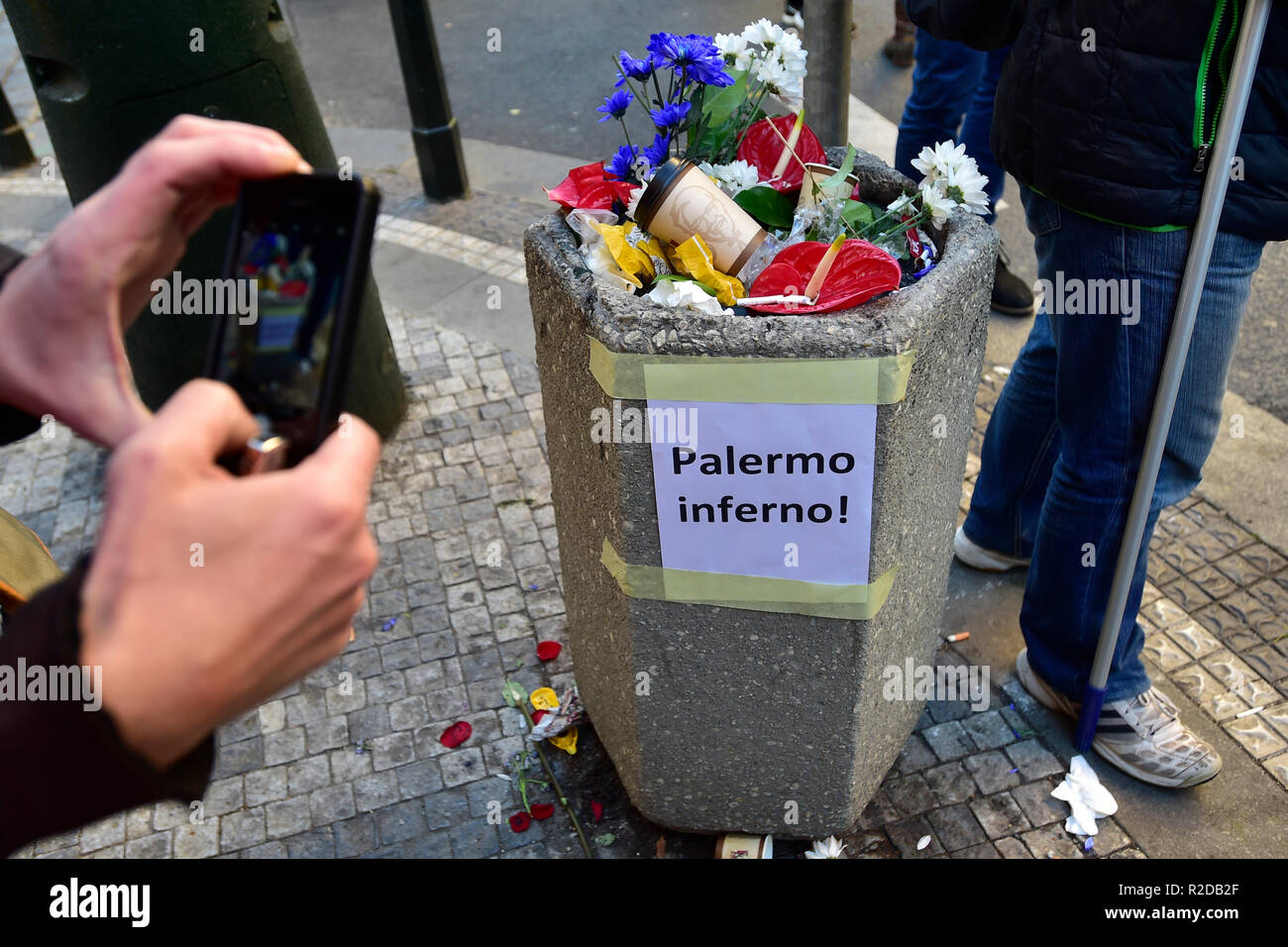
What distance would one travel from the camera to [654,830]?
102 inches

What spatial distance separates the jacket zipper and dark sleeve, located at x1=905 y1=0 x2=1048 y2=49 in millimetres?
422

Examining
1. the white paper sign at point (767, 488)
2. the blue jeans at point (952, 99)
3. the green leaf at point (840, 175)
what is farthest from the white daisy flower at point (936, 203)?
A: the blue jeans at point (952, 99)

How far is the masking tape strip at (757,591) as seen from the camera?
197cm

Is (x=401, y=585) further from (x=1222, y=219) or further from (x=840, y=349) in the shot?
(x=1222, y=219)

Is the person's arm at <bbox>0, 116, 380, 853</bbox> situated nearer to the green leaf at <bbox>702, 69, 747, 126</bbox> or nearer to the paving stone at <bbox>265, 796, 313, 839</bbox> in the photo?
the green leaf at <bbox>702, 69, 747, 126</bbox>

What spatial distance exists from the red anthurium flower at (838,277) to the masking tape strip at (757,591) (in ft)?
1.81

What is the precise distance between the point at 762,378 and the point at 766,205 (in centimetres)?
52

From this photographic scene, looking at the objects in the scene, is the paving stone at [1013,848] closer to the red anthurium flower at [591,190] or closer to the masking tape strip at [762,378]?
the masking tape strip at [762,378]

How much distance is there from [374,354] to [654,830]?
85.1 inches

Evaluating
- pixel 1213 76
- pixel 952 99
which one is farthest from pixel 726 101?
pixel 952 99

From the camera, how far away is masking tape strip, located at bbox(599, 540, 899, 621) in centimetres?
197

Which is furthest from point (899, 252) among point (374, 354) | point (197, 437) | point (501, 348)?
point (501, 348)

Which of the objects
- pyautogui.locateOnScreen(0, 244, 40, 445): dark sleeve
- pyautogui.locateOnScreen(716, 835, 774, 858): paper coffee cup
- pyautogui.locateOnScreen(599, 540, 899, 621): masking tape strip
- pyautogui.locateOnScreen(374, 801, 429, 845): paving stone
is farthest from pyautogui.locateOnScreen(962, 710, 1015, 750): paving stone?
pyautogui.locateOnScreen(0, 244, 40, 445): dark sleeve

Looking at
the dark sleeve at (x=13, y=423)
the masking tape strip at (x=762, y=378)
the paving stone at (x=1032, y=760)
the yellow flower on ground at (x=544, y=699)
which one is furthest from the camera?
the yellow flower on ground at (x=544, y=699)
